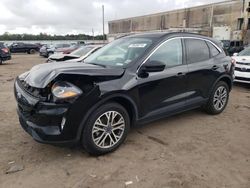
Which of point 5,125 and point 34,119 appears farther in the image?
point 5,125

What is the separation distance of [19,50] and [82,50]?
81.6 feet

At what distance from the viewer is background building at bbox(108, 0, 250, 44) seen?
37625 mm

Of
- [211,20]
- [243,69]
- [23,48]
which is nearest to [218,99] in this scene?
[243,69]

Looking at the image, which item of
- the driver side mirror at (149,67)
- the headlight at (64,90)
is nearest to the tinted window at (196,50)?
the driver side mirror at (149,67)

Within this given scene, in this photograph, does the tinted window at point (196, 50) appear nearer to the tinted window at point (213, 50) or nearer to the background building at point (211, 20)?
the tinted window at point (213, 50)

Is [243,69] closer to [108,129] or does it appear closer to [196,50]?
[196,50]

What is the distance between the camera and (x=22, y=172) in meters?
3.20

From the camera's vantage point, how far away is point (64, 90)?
319 cm

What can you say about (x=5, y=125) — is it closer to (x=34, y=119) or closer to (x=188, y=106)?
(x=34, y=119)

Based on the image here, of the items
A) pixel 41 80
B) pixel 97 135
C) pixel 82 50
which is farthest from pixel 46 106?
pixel 82 50

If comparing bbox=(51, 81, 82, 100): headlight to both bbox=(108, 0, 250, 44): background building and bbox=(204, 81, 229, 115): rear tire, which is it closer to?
bbox=(204, 81, 229, 115): rear tire

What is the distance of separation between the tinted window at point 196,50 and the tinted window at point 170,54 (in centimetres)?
24

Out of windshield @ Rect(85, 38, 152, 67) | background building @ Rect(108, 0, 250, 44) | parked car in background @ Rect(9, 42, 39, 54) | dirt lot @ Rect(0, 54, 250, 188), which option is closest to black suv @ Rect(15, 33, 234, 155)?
windshield @ Rect(85, 38, 152, 67)

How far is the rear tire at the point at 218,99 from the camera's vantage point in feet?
17.3
